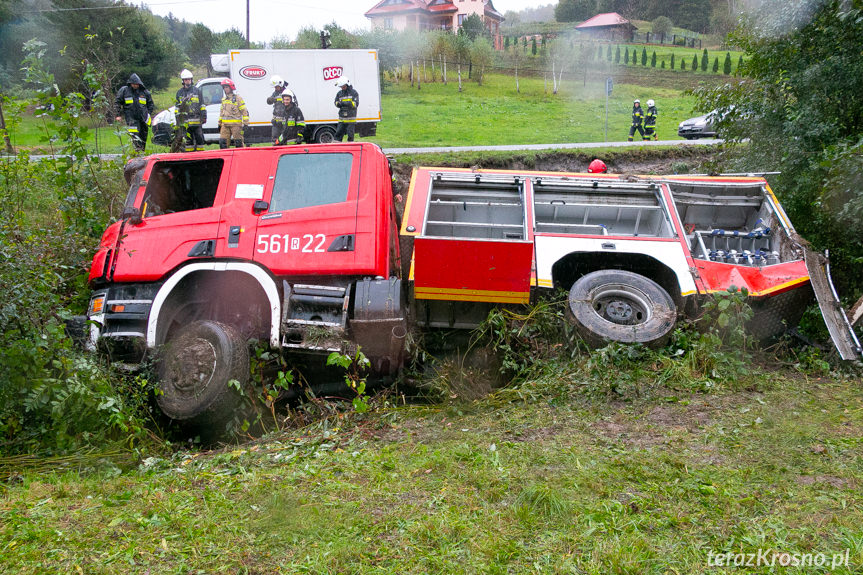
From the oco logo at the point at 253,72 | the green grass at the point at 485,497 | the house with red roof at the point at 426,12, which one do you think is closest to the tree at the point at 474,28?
the house with red roof at the point at 426,12

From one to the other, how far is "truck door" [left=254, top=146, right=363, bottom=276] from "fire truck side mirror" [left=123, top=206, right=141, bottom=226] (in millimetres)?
1148

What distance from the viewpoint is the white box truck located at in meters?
16.3

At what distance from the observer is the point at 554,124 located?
77.8ft

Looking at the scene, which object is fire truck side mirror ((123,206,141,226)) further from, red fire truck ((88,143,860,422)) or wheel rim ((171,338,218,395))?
wheel rim ((171,338,218,395))

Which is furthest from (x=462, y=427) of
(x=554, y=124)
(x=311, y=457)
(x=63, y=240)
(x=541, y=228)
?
(x=554, y=124)

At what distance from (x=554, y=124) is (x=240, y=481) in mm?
Result: 21911

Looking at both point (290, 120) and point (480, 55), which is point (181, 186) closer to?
point (290, 120)

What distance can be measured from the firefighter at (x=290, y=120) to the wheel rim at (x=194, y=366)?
23.2ft

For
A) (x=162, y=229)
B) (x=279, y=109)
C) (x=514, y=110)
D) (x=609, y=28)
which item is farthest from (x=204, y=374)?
(x=609, y=28)

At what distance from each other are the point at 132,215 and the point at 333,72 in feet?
39.9

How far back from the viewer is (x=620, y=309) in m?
5.80

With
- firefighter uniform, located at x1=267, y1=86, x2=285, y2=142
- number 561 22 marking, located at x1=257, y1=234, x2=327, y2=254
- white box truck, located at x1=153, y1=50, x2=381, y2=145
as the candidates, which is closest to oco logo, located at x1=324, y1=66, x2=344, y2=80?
white box truck, located at x1=153, y1=50, x2=381, y2=145

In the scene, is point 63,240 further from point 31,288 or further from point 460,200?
point 460,200

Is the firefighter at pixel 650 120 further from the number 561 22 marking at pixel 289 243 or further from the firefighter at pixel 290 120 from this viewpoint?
the number 561 22 marking at pixel 289 243
